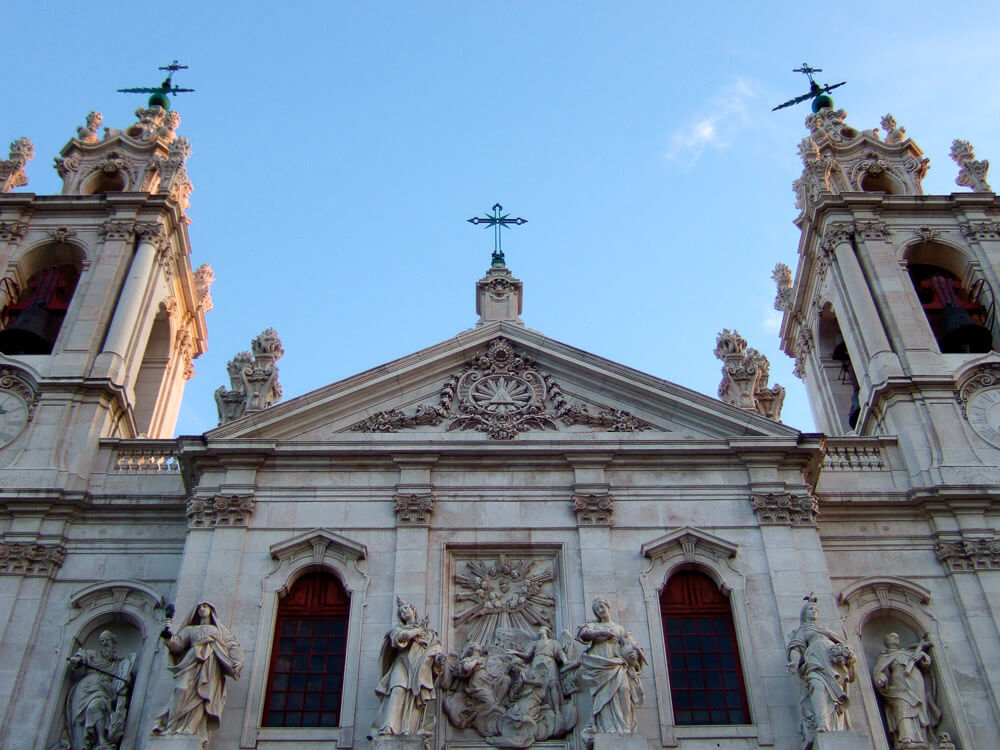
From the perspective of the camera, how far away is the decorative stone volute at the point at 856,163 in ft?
94.2

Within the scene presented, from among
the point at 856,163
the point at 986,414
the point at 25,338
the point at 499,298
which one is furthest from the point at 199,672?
the point at 856,163

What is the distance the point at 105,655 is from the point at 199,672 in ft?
12.1

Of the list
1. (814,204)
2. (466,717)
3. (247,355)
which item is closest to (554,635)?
(466,717)

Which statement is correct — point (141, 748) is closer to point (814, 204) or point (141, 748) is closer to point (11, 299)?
point (11, 299)

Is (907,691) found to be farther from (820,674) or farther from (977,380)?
(977,380)

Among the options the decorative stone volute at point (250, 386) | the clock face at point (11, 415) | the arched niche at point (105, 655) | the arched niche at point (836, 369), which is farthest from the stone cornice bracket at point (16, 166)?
the arched niche at point (836, 369)

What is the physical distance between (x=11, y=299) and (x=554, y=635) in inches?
624

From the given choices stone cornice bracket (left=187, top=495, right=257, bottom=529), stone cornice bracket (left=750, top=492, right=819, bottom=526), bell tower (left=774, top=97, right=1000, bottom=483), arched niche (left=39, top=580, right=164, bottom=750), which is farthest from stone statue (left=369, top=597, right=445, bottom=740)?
Answer: bell tower (left=774, top=97, right=1000, bottom=483)

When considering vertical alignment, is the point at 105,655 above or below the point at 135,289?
below

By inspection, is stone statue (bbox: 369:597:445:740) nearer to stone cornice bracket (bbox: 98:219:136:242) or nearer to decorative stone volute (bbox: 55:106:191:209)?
stone cornice bracket (bbox: 98:219:136:242)

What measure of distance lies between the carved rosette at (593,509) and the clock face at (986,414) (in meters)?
8.55

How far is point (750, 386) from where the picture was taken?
68.7 feet

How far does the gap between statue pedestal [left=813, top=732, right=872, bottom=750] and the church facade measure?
1.8 inches

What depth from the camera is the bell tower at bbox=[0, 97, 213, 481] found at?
2220cm
